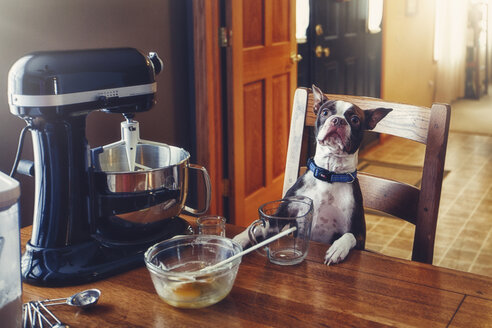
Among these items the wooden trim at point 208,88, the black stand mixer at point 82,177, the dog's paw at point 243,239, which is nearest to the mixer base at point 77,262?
the black stand mixer at point 82,177

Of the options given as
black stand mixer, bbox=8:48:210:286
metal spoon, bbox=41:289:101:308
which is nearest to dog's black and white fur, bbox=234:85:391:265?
black stand mixer, bbox=8:48:210:286

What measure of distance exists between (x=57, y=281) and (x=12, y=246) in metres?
0.22

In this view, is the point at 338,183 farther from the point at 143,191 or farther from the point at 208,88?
the point at 208,88

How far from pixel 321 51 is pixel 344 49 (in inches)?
19.8

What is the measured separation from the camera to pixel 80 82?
106cm

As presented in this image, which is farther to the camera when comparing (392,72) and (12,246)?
(392,72)

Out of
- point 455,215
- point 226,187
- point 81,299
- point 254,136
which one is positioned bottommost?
point 455,215

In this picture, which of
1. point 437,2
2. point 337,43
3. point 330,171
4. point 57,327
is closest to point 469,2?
point 437,2

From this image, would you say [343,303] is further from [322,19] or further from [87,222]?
[322,19]

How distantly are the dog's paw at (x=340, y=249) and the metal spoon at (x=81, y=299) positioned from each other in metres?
0.43

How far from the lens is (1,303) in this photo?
2.67ft

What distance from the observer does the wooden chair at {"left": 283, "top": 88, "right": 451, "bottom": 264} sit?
4.07ft

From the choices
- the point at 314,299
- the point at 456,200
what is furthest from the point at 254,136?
the point at 314,299

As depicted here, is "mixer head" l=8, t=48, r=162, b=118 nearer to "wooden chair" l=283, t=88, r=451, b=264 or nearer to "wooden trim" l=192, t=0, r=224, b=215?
"wooden chair" l=283, t=88, r=451, b=264
